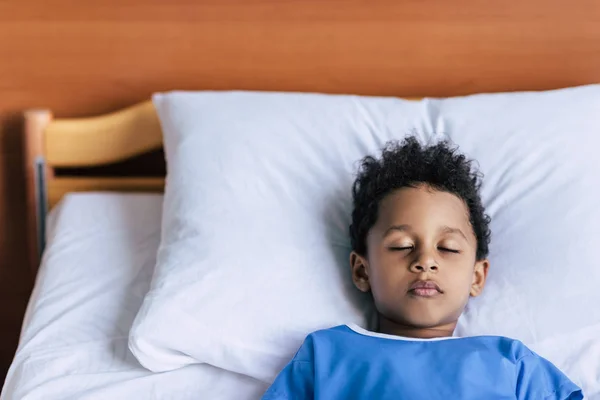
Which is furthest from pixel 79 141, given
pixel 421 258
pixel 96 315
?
pixel 421 258

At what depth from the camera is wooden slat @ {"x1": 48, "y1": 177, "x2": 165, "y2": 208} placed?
1630 mm

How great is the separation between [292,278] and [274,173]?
8.1 inches

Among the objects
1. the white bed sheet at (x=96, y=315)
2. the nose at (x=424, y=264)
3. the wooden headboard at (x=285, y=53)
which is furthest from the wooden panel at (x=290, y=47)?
the nose at (x=424, y=264)

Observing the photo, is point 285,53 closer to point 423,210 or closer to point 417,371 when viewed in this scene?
point 423,210

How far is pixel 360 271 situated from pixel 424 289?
0.47 feet

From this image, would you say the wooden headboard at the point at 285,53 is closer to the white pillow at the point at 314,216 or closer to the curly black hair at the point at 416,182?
the white pillow at the point at 314,216

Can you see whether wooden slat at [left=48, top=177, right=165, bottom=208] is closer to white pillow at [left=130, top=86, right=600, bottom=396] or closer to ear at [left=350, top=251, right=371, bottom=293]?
white pillow at [left=130, top=86, right=600, bottom=396]

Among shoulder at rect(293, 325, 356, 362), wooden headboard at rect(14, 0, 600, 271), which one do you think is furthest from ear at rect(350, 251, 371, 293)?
wooden headboard at rect(14, 0, 600, 271)

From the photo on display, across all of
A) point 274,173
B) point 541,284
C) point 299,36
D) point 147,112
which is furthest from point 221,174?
point 541,284

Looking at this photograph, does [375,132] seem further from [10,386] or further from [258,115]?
[10,386]

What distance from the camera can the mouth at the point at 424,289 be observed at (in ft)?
3.76

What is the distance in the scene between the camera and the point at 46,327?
125cm

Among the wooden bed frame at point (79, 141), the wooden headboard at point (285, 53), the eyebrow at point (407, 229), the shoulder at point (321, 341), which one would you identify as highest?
the wooden headboard at point (285, 53)

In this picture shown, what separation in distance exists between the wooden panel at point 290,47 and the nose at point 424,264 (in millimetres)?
583
